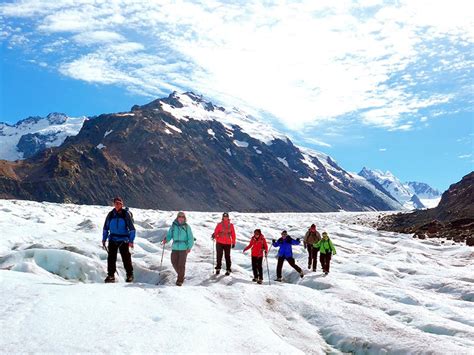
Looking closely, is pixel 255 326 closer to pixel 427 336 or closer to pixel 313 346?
pixel 313 346

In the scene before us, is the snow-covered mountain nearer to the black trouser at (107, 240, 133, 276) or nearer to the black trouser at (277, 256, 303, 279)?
the black trouser at (277, 256, 303, 279)

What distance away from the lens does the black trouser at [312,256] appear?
2041 centimetres

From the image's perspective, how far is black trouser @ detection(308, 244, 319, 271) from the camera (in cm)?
2041

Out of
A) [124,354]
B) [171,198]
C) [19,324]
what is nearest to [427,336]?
[124,354]

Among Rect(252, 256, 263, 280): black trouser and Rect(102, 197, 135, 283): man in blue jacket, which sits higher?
Rect(102, 197, 135, 283): man in blue jacket

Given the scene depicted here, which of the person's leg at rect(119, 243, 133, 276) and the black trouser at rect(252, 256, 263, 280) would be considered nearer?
the person's leg at rect(119, 243, 133, 276)

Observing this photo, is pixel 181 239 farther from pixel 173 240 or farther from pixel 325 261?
pixel 325 261

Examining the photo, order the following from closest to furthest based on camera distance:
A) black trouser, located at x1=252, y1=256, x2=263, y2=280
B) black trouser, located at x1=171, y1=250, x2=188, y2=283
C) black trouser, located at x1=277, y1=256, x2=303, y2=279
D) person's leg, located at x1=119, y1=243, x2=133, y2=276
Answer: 1. person's leg, located at x1=119, y1=243, x2=133, y2=276
2. black trouser, located at x1=171, y1=250, x2=188, y2=283
3. black trouser, located at x1=252, y1=256, x2=263, y2=280
4. black trouser, located at x1=277, y1=256, x2=303, y2=279

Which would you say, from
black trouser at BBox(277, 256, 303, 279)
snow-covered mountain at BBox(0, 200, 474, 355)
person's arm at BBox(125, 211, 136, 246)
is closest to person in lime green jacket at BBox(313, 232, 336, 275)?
snow-covered mountain at BBox(0, 200, 474, 355)

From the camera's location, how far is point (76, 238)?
21359 millimetres

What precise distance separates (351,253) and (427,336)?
1911cm

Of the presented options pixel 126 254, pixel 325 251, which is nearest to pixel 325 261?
pixel 325 251

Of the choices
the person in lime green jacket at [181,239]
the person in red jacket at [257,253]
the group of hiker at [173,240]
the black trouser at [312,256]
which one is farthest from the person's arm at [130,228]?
the black trouser at [312,256]

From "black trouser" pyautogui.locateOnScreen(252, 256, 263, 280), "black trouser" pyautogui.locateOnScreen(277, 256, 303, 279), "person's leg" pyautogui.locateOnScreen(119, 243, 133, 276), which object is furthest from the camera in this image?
"black trouser" pyautogui.locateOnScreen(277, 256, 303, 279)
